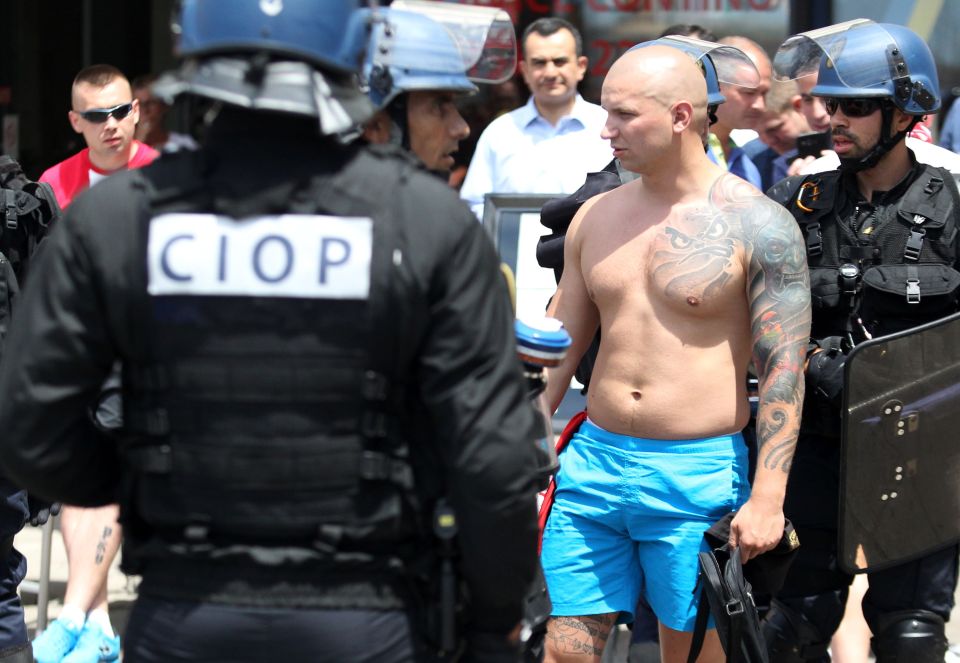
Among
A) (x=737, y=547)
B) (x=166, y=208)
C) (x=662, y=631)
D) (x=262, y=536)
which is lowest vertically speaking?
(x=662, y=631)

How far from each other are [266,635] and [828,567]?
238 cm

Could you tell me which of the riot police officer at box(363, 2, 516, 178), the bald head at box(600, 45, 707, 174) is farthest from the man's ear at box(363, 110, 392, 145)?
the bald head at box(600, 45, 707, 174)

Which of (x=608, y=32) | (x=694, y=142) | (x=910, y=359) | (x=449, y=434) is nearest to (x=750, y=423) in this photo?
(x=910, y=359)

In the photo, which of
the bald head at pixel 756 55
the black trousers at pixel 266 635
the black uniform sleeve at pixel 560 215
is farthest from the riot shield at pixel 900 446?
the bald head at pixel 756 55

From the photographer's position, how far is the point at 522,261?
595cm

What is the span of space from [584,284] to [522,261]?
6.36ft

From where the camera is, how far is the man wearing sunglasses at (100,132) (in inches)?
234

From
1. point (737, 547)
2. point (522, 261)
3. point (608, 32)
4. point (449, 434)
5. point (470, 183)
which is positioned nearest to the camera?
point (449, 434)

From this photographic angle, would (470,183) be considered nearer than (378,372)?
No

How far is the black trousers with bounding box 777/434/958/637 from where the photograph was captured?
14.1 ft

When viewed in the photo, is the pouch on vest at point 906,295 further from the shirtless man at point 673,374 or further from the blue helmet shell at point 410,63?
the blue helmet shell at point 410,63

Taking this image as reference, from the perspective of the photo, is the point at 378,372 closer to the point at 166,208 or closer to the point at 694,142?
the point at 166,208

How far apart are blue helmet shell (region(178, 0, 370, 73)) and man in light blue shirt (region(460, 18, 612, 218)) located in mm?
4126

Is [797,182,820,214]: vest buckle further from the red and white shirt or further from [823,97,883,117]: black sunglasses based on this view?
the red and white shirt
